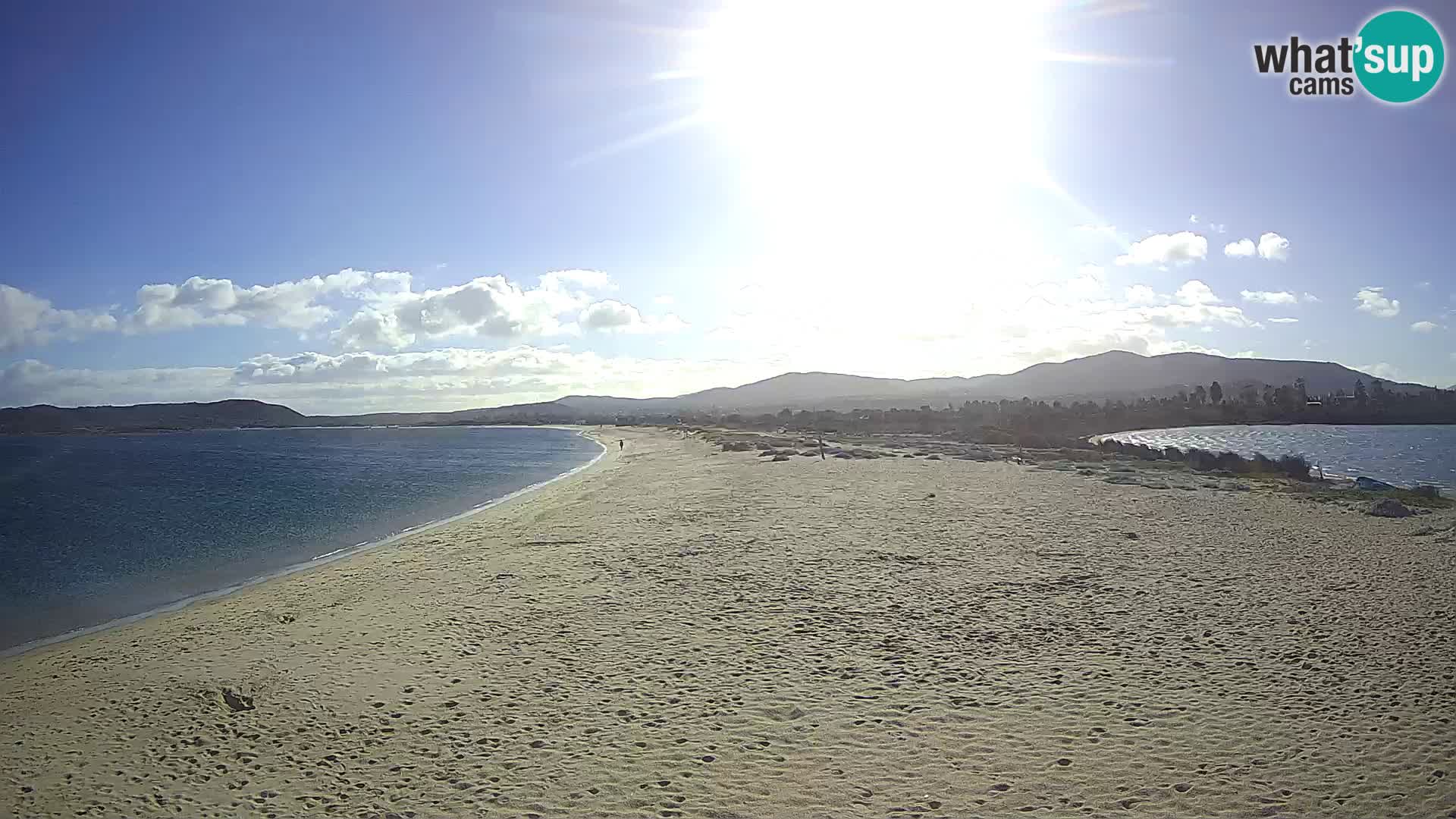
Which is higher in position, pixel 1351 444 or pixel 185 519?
pixel 1351 444

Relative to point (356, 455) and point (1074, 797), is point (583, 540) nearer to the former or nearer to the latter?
Result: point (1074, 797)

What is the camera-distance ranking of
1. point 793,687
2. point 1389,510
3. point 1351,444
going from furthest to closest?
1. point 1351,444
2. point 1389,510
3. point 793,687

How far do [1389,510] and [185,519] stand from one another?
122 feet

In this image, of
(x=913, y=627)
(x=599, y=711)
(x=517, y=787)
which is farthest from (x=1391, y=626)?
(x=517, y=787)

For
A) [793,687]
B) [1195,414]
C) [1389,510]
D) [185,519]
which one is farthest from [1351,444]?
[185,519]

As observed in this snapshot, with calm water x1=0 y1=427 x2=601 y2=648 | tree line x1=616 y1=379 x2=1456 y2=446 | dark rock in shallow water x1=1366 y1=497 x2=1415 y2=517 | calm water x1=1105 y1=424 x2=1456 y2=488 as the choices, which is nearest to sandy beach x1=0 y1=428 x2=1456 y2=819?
dark rock in shallow water x1=1366 y1=497 x2=1415 y2=517

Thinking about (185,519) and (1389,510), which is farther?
(185,519)

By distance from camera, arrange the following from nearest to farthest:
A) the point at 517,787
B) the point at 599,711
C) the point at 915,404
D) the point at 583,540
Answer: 1. the point at 517,787
2. the point at 599,711
3. the point at 583,540
4. the point at 915,404

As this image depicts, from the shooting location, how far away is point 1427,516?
18.6 meters

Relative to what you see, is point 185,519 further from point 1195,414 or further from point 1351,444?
point 1195,414

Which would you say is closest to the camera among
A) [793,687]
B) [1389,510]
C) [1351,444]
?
[793,687]

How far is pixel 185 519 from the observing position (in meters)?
29.0

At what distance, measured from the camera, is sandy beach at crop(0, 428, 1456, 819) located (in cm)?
609

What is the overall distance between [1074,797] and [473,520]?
2175 centimetres
